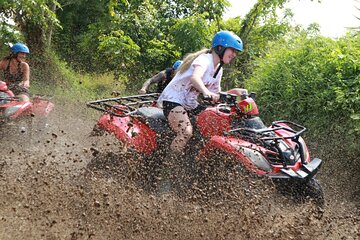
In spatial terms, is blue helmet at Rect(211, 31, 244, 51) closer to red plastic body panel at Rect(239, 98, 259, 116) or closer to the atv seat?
red plastic body panel at Rect(239, 98, 259, 116)

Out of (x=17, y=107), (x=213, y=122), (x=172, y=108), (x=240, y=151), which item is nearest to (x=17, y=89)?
(x=17, y=107)

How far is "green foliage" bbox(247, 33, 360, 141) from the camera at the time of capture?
8672 millimetres

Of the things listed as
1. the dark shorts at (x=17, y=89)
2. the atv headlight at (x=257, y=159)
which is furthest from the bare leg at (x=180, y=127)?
the dark shorts at (x=17, y=89)

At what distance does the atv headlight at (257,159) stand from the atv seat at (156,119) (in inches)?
45.0

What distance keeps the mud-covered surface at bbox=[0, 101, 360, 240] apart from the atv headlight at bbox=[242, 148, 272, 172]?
0.52 feet

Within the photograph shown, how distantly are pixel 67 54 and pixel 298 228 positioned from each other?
2136 centimetres

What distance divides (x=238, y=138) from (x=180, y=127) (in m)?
0.68

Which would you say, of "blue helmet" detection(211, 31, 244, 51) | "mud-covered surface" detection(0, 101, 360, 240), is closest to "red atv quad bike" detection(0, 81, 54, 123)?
"mud-covered surface" detection(0, 101, 360, 240)

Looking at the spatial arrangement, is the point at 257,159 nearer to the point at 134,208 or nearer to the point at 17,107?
the point at 134,208

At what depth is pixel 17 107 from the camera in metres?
9.13

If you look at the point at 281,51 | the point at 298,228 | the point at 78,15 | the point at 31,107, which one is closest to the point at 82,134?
the point at 31,107

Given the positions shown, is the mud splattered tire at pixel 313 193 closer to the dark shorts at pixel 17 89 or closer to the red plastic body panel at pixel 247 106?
the red plastic body panel at pixel 247 106

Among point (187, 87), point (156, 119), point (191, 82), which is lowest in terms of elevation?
point (156, 119)

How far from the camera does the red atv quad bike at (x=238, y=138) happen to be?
231 inches
